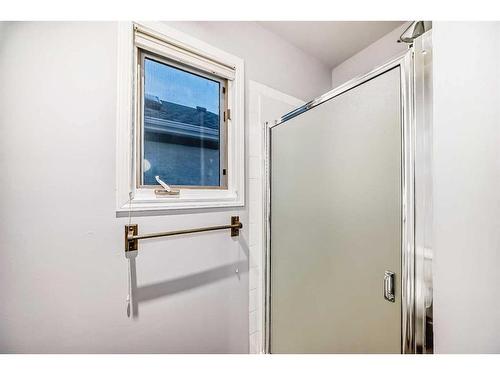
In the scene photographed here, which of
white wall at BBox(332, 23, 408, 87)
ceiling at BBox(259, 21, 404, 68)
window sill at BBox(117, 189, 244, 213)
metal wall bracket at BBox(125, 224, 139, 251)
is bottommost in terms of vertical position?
metal wall bracket at BBox(125, 224, 139, 251)

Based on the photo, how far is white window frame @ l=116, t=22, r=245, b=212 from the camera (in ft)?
2.79

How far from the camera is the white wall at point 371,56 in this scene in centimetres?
139

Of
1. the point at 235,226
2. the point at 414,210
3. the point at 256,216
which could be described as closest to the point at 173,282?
the point at 235,226

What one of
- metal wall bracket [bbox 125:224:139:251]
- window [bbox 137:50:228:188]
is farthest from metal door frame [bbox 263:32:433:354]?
metal wall bracket [bbox 125:224:139:251]

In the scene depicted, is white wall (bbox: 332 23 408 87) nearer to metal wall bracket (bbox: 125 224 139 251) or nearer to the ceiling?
the ceiling

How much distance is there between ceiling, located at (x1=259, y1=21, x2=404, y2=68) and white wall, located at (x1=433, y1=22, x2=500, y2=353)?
3.48 feet

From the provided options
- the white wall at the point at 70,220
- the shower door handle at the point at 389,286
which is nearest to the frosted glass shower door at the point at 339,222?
the shower door handle at the point at 389,286

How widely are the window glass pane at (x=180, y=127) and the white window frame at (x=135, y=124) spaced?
0.21 feet

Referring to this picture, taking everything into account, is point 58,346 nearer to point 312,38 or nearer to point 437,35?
point 437,35

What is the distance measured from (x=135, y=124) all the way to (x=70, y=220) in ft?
1.48

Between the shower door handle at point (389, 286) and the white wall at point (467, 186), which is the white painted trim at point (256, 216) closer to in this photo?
the shower door handle at point (389, 286)

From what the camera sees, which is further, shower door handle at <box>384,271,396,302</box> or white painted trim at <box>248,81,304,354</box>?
white painted trim at <box>248,81,304,354</box>
